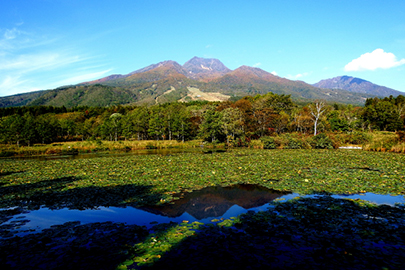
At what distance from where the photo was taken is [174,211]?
10.4 meters

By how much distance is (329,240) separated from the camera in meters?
7.23

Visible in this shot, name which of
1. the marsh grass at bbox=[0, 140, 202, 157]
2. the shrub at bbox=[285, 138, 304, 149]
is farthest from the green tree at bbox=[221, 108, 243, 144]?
the shrub at bbox=[285, 138, 304, 149]

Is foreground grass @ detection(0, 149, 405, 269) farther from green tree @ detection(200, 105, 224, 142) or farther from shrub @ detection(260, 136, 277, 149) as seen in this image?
green tree @ detection(200, 105, 224, 142)

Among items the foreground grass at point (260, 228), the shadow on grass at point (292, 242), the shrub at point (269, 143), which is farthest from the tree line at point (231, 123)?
the shadow on grass at point (292, 242)

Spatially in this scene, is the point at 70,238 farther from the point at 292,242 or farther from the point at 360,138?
the point at 360,138

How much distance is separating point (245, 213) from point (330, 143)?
38070 mm

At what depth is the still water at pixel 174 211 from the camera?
30.7 feet

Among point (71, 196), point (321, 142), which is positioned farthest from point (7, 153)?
point (321, 142)

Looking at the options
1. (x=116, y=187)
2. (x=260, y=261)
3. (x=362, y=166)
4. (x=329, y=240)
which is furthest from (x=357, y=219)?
(x=362, y=166)

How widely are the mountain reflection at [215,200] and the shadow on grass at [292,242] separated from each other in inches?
59.6

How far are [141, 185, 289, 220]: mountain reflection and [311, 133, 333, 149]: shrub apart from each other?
3276 cm

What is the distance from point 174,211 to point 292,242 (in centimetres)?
517

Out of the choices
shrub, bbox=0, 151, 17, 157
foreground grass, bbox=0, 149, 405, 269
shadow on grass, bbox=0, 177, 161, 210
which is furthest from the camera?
shrub, bbox=0, 151, 17, 157

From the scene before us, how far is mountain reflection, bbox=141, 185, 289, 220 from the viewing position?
410 inches
